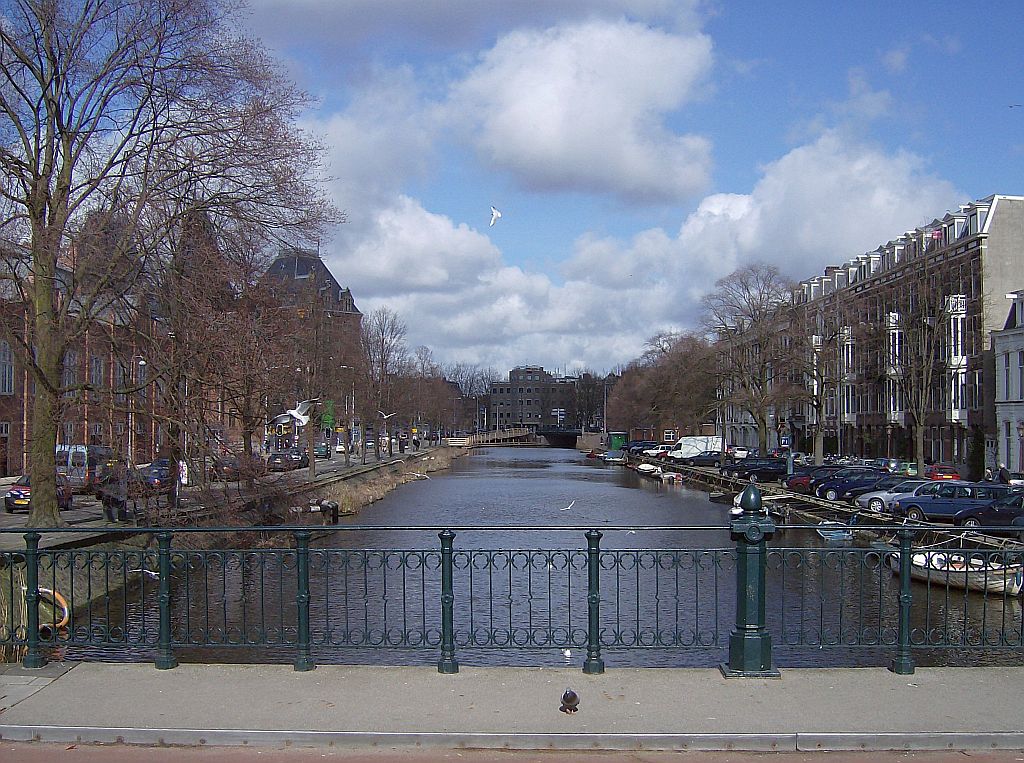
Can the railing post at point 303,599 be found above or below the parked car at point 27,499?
above

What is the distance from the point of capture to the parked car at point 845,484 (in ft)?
135

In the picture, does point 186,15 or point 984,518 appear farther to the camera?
point 984,518

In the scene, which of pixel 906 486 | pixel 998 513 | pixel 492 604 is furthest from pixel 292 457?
pixel 492 604

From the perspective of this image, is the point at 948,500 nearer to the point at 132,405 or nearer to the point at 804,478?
the point at 804,478

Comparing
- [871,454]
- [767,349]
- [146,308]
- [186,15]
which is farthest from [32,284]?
[871,454]

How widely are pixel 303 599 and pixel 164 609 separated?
1.30m

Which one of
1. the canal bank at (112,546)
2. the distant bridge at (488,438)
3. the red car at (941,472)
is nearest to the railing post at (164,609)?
the canal bank at (112,546)

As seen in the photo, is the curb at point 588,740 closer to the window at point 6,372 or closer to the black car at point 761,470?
the window at point 6,372

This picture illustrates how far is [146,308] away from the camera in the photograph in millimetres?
23578

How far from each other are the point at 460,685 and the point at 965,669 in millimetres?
4517

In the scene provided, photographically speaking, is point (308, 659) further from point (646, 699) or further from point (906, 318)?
point (906, 318)

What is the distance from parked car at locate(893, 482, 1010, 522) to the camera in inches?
1242

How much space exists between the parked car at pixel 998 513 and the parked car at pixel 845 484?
937cm

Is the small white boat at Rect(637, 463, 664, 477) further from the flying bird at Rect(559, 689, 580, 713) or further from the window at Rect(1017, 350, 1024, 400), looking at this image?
the flying bird at Rect(559, 689, 580, 713)
